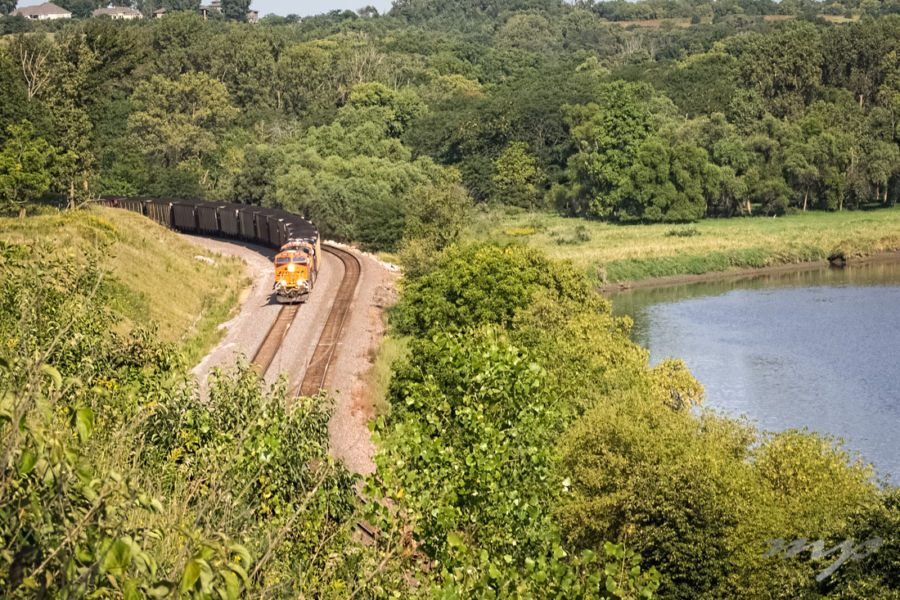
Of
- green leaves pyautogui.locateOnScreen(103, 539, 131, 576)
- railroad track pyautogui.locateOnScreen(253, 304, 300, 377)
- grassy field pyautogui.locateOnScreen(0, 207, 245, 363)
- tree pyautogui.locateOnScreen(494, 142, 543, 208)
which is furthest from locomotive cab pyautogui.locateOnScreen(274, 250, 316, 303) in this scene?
tree pyautogui.locateOnScreen(494, 142, 543, 208)

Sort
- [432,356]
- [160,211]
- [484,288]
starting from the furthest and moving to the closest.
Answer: [160,211]
[484,288]
[432,356]

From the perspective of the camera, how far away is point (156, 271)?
61.6 meters

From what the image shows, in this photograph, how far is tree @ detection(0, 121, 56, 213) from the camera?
202ft

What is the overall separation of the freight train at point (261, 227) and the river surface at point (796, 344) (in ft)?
59.6

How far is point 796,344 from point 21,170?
4380cm

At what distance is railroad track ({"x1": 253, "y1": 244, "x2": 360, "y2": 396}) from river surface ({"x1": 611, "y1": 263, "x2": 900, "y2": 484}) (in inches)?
619

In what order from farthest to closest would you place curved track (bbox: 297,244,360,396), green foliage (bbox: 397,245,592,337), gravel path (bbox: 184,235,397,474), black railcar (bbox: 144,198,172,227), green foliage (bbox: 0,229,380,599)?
1. black railcar (bbox: 144,198,172,227)
2. green foliage (bbox: 397,245,592,337)
3. curved track (bbox: 297,244,360,396)
4. gravel path (bbox: 184,235,397,474)
5. green foliage (bbox: 0,229,380,599)

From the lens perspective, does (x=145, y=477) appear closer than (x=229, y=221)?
Yes

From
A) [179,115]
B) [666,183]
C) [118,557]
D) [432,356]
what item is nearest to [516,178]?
[666,183]

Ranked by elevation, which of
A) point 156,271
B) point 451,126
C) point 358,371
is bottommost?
point 358,371

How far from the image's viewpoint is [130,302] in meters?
50.2

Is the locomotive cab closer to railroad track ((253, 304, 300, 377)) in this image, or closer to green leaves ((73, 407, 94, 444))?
railroad track ((253, 304, 300, 377))

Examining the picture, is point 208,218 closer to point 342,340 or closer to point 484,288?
point 342,340

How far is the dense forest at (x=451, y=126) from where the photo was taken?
102m
